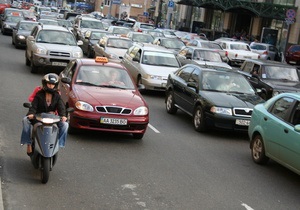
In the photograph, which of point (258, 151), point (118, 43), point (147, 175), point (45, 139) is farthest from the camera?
point (118, 43)

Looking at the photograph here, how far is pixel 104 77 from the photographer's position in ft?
38.9

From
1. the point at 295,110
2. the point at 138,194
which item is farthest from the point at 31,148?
the point at 295,110

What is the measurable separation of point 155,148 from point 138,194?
307 cm

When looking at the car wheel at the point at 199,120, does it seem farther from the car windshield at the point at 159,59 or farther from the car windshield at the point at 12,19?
the car windshield at the point at 12,19

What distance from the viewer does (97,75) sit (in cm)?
1188

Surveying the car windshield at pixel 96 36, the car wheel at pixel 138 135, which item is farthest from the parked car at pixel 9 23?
the car wheel at pixel 138 135

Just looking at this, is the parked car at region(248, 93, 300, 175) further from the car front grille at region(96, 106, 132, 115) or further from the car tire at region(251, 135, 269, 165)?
the car front grille at region(96, 106, 132, 115)

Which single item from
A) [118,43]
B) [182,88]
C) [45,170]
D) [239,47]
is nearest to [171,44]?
[118,43]

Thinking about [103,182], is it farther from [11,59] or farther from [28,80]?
[11,59]

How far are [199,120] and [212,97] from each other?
1.91 ft

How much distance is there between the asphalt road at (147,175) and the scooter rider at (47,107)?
0.61 metres

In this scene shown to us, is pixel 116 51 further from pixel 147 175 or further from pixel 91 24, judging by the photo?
pixel 147 175

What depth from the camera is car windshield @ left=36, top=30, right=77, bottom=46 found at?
2109 centimetres

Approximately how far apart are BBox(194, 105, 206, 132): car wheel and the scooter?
5.36 meters
